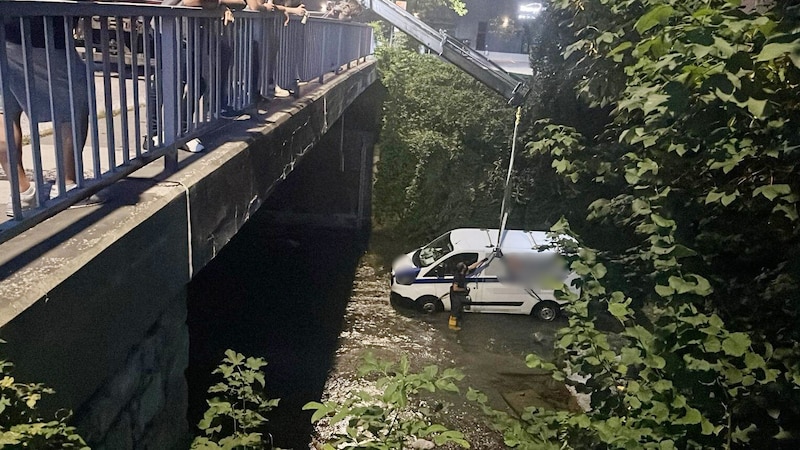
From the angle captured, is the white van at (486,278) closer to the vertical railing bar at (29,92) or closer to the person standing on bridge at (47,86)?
the person standing on bridge at (47,86)

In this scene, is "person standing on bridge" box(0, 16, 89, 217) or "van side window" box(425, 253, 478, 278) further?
"van side window" box(425, 253, 478, 278)

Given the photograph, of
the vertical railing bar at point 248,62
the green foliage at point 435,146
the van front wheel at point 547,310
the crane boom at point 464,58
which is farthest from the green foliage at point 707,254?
the green foliage at point 435,146

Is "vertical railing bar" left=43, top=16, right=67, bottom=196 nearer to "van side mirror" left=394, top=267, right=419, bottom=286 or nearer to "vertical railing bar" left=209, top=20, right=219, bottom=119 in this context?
"vertical railing bar" left=209, top=20, right=219, bottom=119

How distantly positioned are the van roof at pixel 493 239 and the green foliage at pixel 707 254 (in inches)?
370

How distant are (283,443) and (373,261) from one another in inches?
312

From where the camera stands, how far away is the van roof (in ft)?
41.5

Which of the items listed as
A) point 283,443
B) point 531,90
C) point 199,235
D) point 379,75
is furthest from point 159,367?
point 379,75

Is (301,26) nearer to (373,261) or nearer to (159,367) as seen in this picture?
(159,367)

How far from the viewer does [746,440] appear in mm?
2418

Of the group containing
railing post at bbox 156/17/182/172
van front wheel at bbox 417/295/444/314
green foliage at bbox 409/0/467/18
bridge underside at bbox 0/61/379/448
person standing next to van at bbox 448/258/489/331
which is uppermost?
green foliage at bbox 409/0/467/18

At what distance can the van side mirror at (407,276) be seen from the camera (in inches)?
516

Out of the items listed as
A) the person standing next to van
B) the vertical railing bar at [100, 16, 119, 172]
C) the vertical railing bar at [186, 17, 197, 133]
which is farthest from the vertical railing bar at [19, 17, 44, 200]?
the person standing next to van

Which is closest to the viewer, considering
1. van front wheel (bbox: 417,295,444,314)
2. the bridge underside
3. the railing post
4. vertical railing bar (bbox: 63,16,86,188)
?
the bridge underside

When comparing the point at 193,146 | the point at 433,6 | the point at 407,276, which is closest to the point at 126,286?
the point at 193,146
